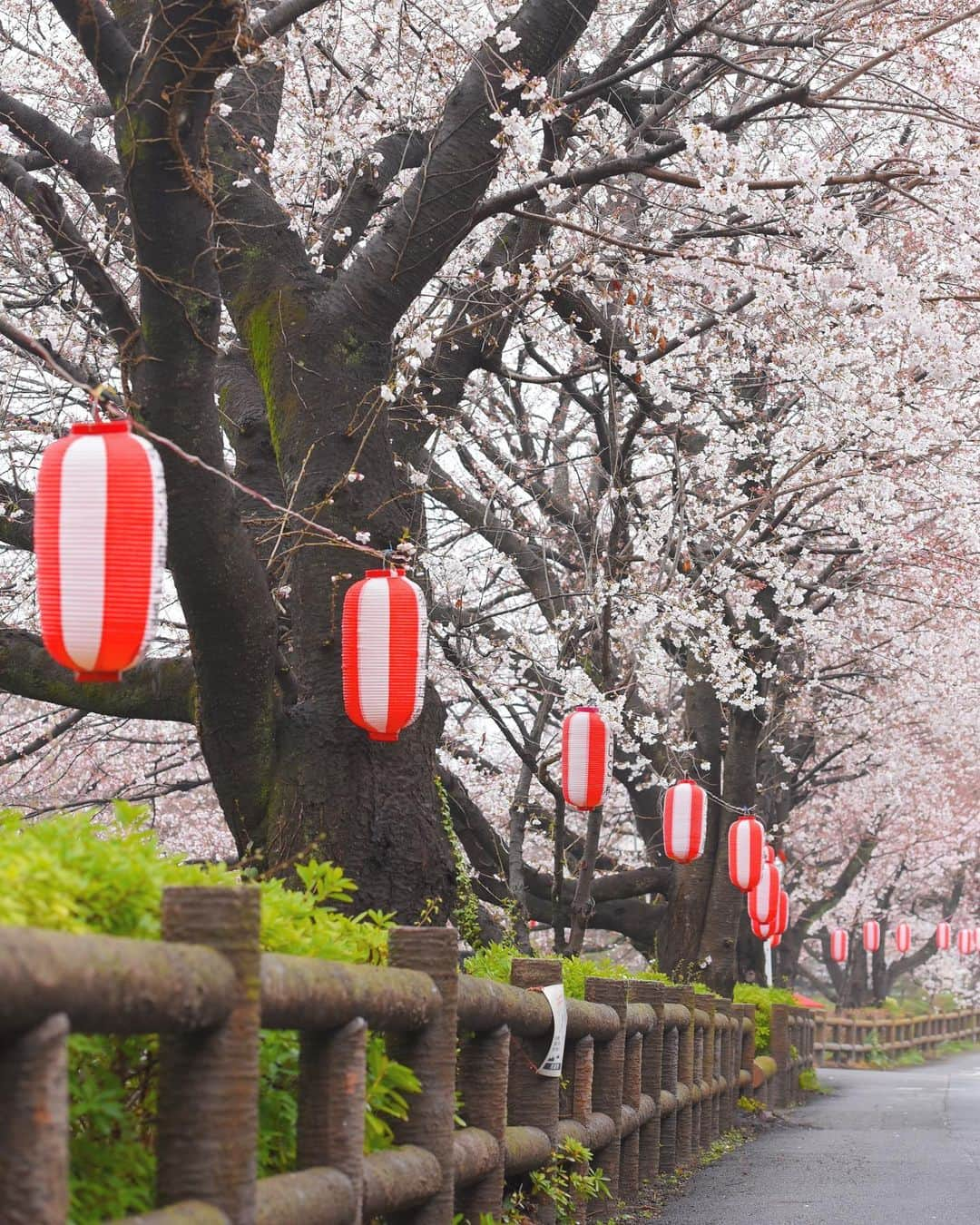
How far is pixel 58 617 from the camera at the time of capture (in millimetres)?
4727

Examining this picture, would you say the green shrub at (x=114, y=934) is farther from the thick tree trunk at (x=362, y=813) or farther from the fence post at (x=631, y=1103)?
the fence post at (x=631, y=1103)

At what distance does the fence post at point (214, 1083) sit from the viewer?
110 inches

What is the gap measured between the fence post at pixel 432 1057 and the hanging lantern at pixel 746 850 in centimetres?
1182

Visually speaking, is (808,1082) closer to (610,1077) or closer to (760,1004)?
(760,1004)

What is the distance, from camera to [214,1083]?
2.82 m

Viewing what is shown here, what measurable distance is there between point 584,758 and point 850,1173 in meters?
3.32

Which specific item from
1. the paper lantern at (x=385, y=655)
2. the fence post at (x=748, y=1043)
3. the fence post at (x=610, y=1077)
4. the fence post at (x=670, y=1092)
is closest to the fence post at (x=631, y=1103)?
the fence post at (x=610, y=1077)

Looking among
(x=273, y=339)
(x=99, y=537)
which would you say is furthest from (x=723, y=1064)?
(x=99, y=537)

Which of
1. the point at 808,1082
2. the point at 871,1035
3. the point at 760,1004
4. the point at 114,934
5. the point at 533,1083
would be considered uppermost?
the point at 114,934

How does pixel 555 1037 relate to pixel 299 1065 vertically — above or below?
below

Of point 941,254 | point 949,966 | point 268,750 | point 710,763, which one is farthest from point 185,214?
point 949,966

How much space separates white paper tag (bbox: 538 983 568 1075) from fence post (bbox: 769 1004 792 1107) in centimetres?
1088

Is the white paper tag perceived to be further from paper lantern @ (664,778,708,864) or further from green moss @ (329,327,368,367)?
paper lantern @ (664,778,708,864)

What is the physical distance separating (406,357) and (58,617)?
13.9ft
